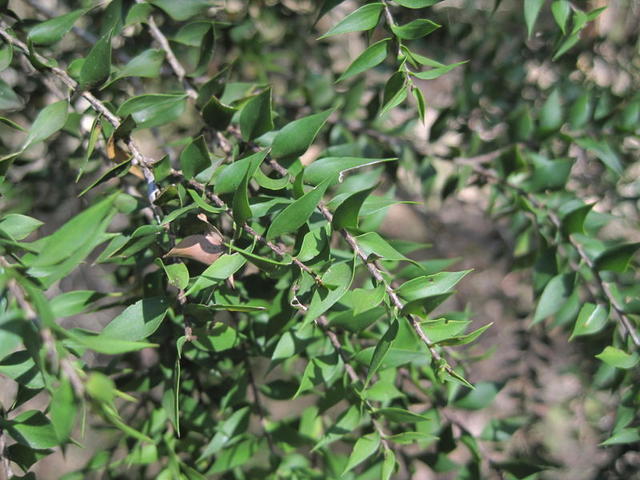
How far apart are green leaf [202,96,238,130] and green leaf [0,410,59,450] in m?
0.34

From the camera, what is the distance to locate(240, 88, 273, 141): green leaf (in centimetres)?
59

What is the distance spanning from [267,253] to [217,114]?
16 cm

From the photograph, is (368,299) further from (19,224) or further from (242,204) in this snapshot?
(19,224)

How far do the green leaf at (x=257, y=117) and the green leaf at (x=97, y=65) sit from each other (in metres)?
0.14

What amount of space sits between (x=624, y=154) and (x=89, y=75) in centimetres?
92

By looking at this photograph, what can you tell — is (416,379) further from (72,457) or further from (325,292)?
(72,457)

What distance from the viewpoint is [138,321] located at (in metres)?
0.52

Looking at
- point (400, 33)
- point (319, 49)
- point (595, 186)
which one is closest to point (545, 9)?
point (595, 186)

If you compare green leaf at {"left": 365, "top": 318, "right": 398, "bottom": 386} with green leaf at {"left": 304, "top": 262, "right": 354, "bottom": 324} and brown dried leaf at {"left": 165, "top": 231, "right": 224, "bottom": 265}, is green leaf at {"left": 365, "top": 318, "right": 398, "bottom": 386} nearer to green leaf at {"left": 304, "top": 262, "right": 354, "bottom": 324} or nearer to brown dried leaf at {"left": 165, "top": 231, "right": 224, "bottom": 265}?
green leaf at {"left": 304, "top": 262, "right": 354, "bottom": 324}

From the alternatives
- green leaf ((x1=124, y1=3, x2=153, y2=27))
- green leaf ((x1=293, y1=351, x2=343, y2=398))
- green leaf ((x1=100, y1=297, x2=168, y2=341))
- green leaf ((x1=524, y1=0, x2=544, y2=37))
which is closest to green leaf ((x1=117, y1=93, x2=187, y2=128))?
green leaf ((x1=124, y1=3, x2=153, y2=27))

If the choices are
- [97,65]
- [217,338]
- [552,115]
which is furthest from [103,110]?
[552,115]

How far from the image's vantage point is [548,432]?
1.74 m

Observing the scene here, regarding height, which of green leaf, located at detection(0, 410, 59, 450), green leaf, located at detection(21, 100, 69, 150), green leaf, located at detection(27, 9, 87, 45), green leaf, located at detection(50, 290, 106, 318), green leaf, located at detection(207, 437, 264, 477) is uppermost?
Result: green leaf, located at detection(27, 9, 87, 45)

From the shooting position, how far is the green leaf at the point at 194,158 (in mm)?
544
